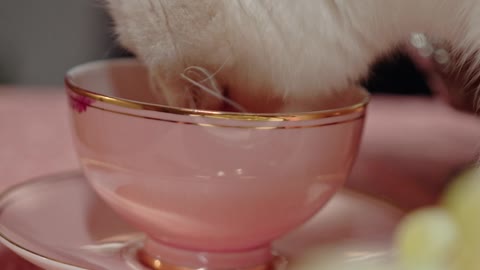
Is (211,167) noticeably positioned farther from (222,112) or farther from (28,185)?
(28,185)

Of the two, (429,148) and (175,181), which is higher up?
(175,181)

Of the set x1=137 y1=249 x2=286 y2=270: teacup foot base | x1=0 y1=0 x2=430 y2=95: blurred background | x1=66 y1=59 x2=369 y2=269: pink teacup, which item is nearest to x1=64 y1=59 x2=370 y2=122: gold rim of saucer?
x1=66 y1=59 x2=369 y2=269: pink teacup

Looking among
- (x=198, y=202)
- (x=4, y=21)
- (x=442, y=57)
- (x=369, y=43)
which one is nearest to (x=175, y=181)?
(x=198, y=202)

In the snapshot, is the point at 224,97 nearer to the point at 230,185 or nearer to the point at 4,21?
the point at 230,185

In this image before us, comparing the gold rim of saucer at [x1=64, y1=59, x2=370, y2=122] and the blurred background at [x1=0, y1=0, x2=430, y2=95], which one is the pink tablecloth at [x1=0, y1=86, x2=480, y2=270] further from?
the blurred background at [x1=0, y1=0, x2=430, y2=95]

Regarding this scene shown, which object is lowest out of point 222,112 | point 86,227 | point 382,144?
point 382,144

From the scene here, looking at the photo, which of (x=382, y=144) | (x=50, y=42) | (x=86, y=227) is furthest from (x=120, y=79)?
(x=50, y=42)
